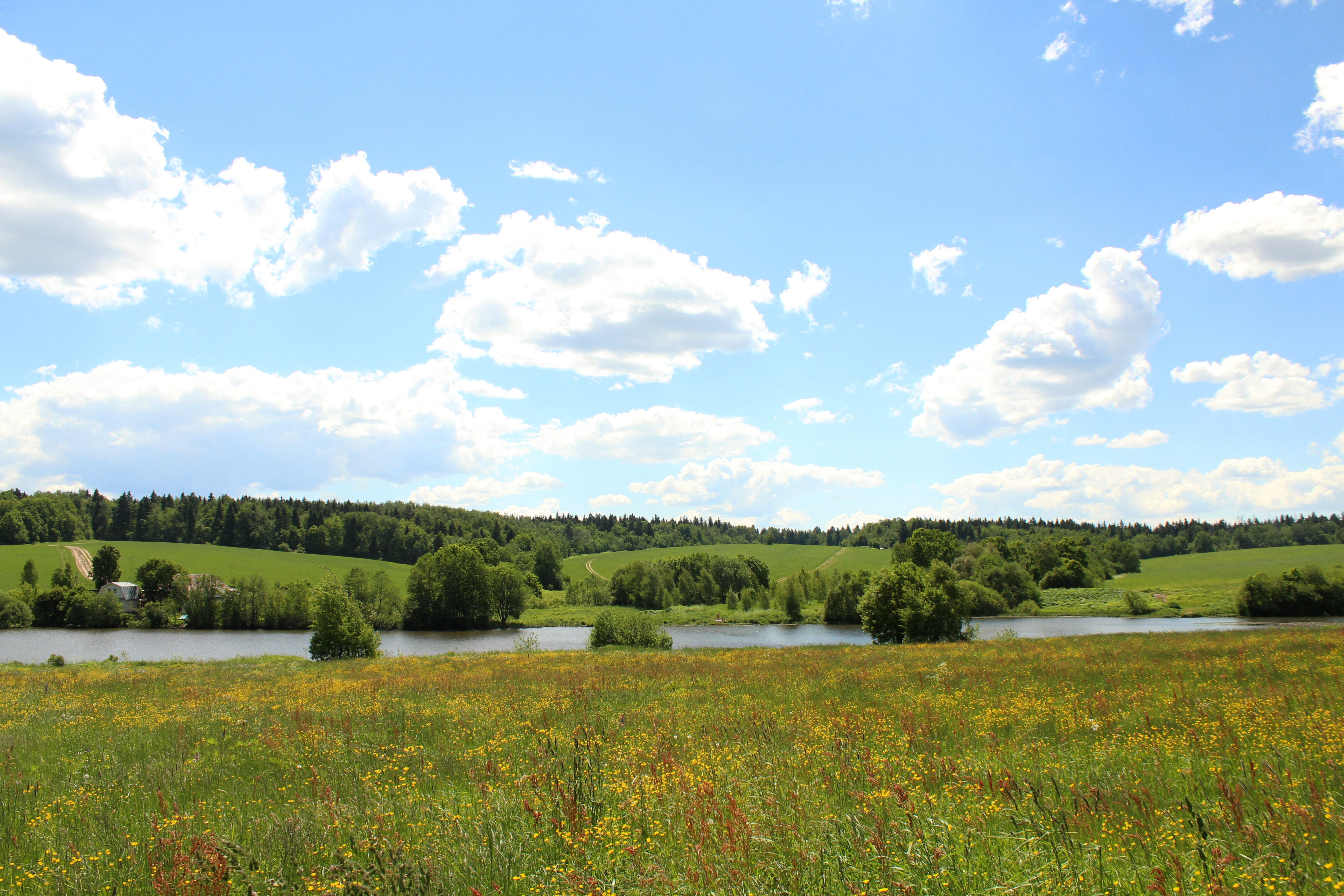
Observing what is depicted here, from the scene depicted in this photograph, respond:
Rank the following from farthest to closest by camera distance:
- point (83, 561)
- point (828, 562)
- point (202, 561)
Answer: point (828, 562) → point (202, 561) → point (83, 561)

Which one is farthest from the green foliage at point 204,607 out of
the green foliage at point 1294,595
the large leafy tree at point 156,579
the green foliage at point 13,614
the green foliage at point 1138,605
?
the green foliage at point 1294,595

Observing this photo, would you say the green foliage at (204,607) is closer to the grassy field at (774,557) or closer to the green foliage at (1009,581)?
the grassy field at (774,557)

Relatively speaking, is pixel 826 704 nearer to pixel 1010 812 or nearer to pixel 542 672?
pixel 1010 812

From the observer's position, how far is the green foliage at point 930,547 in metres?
92.6

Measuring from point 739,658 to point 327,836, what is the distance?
19.2m

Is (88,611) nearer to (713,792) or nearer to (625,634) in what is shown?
(625,634)

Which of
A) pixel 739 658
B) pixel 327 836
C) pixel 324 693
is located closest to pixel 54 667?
pixel 324 693

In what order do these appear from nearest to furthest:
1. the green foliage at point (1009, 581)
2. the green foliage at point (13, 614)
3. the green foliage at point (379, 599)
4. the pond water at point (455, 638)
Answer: the pond water at point (455, 638) < the green foliage at point (13, 614) < the green foliage at point (379, 599) < the green foliage at point (1009, 581)

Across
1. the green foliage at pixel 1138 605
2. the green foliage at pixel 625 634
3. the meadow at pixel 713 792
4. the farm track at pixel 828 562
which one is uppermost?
the meadow at pixel 713 792

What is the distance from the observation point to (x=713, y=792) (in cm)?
561

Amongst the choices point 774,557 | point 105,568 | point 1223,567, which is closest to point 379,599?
point 105,568

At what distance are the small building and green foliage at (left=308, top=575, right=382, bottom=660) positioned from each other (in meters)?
74.2

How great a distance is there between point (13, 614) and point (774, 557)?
417 feet

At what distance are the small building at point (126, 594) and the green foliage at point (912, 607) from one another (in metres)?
100.0
